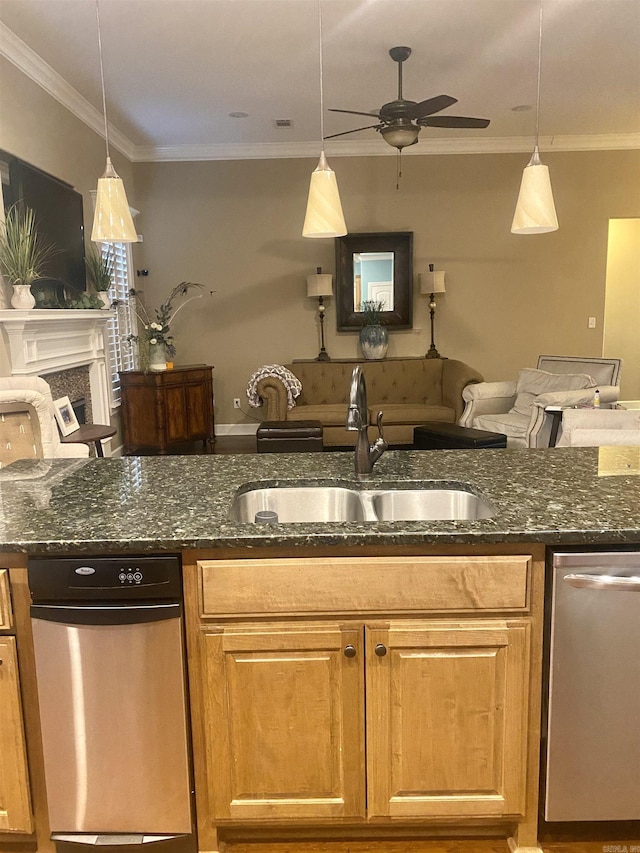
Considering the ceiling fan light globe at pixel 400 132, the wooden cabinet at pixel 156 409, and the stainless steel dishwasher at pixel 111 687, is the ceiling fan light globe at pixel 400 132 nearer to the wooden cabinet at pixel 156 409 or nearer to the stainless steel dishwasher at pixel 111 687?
the wooden cabinet at pixel 156 409

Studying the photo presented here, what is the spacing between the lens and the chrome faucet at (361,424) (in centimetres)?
199

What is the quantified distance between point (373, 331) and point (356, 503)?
5.18 meters

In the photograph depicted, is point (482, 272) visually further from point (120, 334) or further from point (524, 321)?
point (120, 334)

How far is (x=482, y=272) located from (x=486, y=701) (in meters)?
6.27

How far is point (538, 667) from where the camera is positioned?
1.62 meters

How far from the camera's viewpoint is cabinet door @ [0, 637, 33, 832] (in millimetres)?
1613

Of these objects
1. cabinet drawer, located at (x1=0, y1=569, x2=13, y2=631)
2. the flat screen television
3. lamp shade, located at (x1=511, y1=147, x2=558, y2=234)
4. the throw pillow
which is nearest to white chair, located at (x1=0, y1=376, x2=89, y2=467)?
the flat screen television

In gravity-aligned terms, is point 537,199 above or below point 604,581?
above

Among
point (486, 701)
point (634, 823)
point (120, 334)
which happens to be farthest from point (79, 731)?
point (120, 334)

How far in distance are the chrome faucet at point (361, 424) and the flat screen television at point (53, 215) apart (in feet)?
10.5

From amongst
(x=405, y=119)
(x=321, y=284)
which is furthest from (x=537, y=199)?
(x=321, y=284)

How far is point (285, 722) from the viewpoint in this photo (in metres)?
1.63

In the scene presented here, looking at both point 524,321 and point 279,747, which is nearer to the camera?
point 279,747

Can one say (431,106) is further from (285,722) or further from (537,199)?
(285,722)
